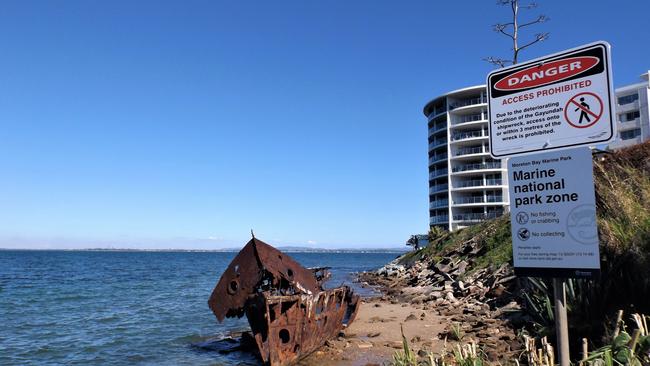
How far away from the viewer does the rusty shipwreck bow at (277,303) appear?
10.6 metres

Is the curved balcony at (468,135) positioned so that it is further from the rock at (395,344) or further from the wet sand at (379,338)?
the rock at (395,344)

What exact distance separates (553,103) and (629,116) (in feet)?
219

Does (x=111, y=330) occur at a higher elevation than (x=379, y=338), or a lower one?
lower

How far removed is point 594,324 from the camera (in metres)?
6.90

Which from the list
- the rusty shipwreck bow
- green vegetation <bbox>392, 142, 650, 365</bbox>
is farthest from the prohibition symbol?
the rusty shipwreck bow

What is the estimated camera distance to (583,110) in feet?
9.61

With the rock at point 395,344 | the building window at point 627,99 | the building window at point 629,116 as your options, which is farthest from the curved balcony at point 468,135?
the rock at point 395,344

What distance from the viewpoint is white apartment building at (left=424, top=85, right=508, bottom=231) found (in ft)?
199

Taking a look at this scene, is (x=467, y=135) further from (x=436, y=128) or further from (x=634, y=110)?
(x=634, y=110)

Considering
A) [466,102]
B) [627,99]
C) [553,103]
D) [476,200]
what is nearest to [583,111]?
[553,103]

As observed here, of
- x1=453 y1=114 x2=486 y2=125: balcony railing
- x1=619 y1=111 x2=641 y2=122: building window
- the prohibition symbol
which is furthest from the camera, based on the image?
x1=453 y1=114 x2=486 y2=125: balcony railing

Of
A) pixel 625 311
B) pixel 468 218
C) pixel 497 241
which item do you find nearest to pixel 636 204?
pixel 625 311

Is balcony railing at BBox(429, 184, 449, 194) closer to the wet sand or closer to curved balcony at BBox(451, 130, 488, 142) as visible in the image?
curved balcony at BBox(451, 130, 488, 142)

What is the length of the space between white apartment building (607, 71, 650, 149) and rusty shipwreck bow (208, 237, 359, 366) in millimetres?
55124
